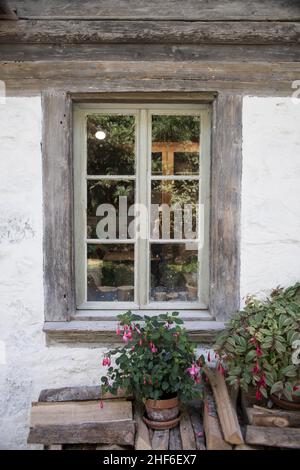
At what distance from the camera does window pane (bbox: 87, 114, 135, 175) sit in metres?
3.01

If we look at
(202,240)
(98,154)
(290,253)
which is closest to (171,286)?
(202,240)

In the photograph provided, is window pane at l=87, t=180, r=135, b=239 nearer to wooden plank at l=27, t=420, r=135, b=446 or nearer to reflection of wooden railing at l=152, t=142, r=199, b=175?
reflection of wooden railing at l=152, t=142, r=199, b=175

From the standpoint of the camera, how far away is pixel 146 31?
2752 millimetres

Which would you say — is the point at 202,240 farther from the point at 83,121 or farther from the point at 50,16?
the point at 50,16

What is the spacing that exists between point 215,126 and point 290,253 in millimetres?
1028

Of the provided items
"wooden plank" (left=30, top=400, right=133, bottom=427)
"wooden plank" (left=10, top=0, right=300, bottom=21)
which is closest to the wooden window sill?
"wooden plank" (left=30, top=400, right=133, bottom=427)

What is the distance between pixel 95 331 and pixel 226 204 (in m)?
1.26

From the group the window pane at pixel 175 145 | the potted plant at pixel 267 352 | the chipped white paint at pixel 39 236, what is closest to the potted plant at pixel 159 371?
the potted plant at pixel 267 352

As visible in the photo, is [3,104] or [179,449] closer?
[179,449]

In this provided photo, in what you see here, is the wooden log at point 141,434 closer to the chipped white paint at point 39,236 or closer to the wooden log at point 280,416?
the chipped white paint at point 39,236

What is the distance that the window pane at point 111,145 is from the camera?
3.01 meters

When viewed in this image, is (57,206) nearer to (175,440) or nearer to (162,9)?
(162,9)

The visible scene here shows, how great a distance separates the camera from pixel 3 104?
2801 mm
